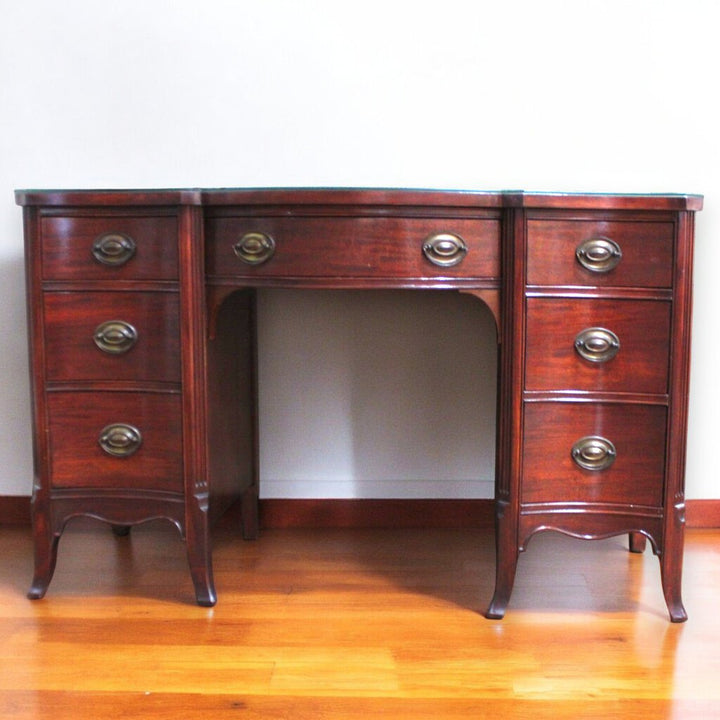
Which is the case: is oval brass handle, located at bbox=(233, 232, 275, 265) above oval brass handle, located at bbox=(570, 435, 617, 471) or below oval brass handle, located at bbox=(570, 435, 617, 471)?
above

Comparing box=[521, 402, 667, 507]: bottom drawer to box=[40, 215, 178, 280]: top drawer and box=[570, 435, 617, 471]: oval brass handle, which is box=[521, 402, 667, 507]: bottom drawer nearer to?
box=[570, 435, 617, 471]: oval brass handle

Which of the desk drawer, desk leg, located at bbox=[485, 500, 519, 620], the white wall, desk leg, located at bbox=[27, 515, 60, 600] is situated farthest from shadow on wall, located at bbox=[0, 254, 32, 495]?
desk leg, located at bbox=[485, 500, 519, 620]

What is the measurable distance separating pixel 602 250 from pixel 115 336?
1006mm

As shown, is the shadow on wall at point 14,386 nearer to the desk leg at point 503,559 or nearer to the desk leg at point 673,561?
the desk leg at point 503,559

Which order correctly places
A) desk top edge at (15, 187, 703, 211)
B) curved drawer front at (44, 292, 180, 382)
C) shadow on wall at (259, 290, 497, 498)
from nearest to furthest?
desk top edge at (15, 187, 703, 211), curved drawer front at (44, 292, 180, 382), shadow on wall at (259, 290, 497, 498)

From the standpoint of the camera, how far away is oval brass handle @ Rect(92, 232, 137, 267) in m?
2.00

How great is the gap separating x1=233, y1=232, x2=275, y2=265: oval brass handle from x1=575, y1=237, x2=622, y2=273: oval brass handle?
0.62 metres

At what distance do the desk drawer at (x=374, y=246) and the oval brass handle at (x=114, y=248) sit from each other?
24 centimetres

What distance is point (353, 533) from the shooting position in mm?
2586

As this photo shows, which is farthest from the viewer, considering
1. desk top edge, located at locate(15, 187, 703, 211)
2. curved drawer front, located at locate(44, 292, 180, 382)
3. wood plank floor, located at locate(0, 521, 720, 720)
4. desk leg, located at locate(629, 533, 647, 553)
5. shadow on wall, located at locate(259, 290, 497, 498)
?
shadow on wall, located at locate(259, 290, 497, 498)

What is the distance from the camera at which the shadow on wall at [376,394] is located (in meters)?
2.58

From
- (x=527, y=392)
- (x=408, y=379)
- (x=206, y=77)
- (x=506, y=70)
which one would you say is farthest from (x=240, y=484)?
(x=506, y=70)

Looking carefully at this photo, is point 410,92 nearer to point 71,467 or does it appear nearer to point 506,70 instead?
point 506,70

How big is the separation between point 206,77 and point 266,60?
0.16 metres
